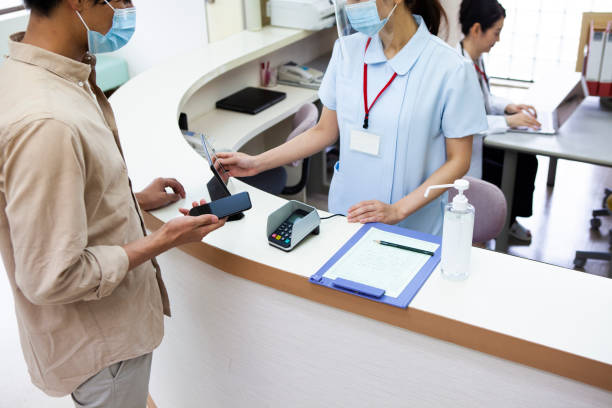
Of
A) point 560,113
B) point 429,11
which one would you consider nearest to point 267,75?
point 560,113

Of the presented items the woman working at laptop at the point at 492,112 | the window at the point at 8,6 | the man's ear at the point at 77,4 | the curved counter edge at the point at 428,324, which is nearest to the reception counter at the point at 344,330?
the curved counter edge at the point at 428,324

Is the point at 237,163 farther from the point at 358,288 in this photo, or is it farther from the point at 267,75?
the point at 267,75

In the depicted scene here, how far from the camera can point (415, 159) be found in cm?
182

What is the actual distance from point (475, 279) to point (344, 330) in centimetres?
32

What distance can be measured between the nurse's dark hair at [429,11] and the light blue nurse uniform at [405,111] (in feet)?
0.13

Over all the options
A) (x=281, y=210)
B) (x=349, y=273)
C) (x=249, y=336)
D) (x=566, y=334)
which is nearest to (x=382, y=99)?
(x=281, y=210)

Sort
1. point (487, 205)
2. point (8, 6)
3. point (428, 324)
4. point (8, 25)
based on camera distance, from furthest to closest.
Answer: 1. point (8, 6)
2. point (8, 25)
3. point (487, 205)
4. point (428, 324)

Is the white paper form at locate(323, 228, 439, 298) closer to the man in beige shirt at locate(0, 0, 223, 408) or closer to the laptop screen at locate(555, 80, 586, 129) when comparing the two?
the man in beige shirt at locate(0, 0, 223, 408)

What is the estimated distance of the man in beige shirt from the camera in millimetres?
1100

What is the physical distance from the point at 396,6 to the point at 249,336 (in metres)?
1.01

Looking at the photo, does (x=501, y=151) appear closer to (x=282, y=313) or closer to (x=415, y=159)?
(x=415, y=159)

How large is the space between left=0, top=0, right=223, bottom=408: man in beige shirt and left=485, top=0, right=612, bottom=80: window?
4.37 meters

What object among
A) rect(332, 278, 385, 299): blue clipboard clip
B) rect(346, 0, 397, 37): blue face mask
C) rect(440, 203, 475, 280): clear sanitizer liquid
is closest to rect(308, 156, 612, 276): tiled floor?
Answer: rect(346, 0, 397, 37): blue face mask

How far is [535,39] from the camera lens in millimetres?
5184
